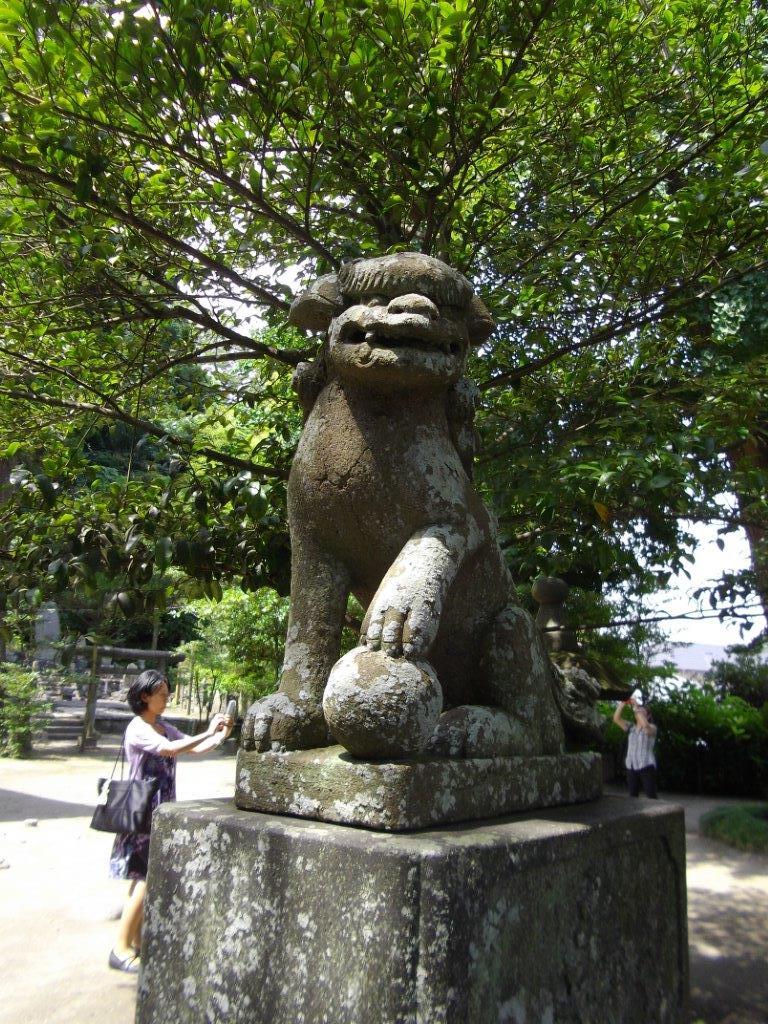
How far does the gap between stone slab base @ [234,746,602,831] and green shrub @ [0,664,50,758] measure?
40.2ft

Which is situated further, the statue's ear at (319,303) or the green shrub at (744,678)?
the green shrub at (744,678)

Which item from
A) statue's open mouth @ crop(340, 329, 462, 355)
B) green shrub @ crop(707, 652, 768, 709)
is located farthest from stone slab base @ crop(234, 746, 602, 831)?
green shrub @ crop(707, 652, 768, 709)

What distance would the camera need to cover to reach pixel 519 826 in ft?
6.60

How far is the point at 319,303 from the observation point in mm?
2479

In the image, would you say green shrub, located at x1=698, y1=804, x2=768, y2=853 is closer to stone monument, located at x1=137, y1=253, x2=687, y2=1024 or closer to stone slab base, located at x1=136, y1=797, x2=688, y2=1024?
stone monument, located at x1=137, y1=253, x2=687, y2=1024

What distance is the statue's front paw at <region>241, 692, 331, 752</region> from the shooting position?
2.15m

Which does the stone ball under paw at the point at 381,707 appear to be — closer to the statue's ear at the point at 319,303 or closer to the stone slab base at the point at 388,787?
the stone slab base at the point at 388,787

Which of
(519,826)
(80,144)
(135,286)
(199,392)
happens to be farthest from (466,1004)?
(135,286)

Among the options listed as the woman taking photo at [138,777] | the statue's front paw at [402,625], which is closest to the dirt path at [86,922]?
the woman taking photo at [138,777]

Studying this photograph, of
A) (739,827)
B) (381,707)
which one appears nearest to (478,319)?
(381,707)

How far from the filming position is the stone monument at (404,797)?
1696 mm

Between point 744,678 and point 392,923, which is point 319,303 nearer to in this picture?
point 392,923

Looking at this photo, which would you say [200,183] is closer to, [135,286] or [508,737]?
[135,286]

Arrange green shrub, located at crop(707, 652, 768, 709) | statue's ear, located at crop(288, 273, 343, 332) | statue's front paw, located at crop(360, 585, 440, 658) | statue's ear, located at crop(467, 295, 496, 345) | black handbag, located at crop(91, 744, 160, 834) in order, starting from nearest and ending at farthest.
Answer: statue's front paw, located at crop(360, 585, 440, 658) < statue's ear, located at crop(288, 273, 343, 332) < statue's ear, located at crop(467, 295, 496, 345) < black handbag, located at crop(91, 744, 160, 834) < green shrub, located at crop(707, 652, 768, 709)
